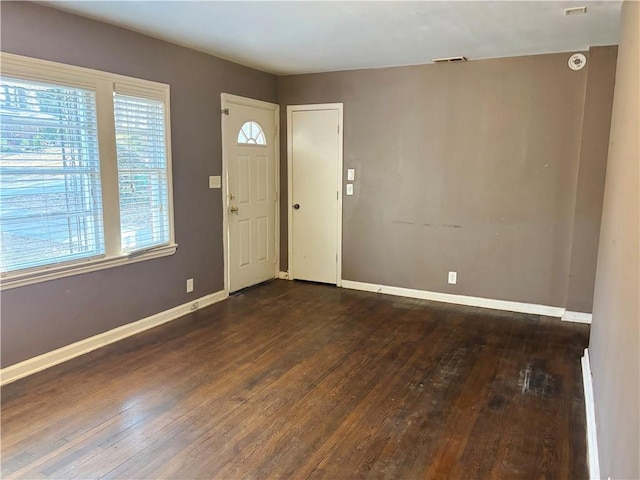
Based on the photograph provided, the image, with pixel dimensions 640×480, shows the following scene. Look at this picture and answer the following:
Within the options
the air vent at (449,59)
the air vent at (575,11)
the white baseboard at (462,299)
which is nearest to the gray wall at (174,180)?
the white baseboard at (462,299)

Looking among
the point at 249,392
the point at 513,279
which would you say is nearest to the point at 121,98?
the point at 249,392

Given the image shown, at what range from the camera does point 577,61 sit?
4113mm

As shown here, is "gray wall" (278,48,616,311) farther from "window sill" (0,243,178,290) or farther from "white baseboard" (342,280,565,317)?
"window sill" (0,243,178,290)

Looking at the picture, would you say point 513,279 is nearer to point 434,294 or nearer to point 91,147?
point 434,294

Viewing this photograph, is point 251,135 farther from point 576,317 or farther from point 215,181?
point 576,317

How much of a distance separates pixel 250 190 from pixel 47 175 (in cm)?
232

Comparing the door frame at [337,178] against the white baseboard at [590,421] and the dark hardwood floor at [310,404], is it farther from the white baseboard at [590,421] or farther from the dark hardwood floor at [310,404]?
the white baseboard at [590,421]

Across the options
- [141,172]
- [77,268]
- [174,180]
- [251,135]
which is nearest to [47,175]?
[77,268]

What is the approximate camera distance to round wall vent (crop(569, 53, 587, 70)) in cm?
409

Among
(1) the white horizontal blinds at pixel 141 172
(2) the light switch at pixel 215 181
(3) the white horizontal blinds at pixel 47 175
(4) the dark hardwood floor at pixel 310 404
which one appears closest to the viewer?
(4) the dark hardwood floor at pixel 310 404

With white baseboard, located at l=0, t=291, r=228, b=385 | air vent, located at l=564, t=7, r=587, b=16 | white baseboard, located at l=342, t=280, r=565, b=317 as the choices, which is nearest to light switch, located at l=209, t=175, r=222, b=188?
white baseboard, located at l=0, t=291, r=228, b=385

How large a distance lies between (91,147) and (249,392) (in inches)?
81.8

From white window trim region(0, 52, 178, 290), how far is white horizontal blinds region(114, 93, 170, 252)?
0.05 metres

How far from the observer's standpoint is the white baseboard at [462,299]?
4520mm
